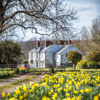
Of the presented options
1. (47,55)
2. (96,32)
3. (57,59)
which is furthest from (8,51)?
(47,55)

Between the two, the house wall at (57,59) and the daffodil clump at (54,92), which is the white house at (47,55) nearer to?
the house wall at (57,59)

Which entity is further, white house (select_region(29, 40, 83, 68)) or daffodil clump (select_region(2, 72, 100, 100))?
white house (select_region(29, 40, 83, 68))

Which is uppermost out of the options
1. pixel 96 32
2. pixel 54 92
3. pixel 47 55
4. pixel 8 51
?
pixel 96 32

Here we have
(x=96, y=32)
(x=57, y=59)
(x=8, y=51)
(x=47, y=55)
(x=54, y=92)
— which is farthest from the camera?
(x=47, y=55)

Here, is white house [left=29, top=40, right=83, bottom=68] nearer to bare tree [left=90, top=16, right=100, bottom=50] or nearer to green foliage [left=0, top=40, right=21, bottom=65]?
bare tree [left=90, top=16, right=100, bottom=50]

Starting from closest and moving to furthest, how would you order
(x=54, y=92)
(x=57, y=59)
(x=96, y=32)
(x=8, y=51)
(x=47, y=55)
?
(x=54, y=92) → (x=8, y=51) → (x=96, y=32) → (x=57, y=59) → (x=47, y=55)

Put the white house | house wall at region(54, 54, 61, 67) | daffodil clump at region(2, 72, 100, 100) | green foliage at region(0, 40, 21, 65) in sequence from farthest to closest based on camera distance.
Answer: the white house < house wall at region(54, 54, 61, 67) < green foliage at region(0, 40, 21, 65) < daffodil clump at region(2, 72, 100, 100)

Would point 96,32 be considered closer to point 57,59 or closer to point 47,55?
point 57,59

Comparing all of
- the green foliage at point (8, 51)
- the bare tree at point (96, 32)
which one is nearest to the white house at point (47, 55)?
the bare tree at point (96, 32)

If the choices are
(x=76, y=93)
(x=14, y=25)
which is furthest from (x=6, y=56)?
(x=76, y=93)

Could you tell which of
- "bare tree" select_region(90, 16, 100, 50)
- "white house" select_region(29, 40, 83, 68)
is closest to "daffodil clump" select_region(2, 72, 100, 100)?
"bare tree" select_region(90, 16, 100, 50)

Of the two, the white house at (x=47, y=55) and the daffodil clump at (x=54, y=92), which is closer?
the daffodil clump at (x=54, y=92)

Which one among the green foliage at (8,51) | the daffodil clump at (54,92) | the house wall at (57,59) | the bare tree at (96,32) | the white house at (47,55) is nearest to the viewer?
the daffodil clump at (54,92)

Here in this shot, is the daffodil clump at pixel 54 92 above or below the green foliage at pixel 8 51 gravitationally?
below
